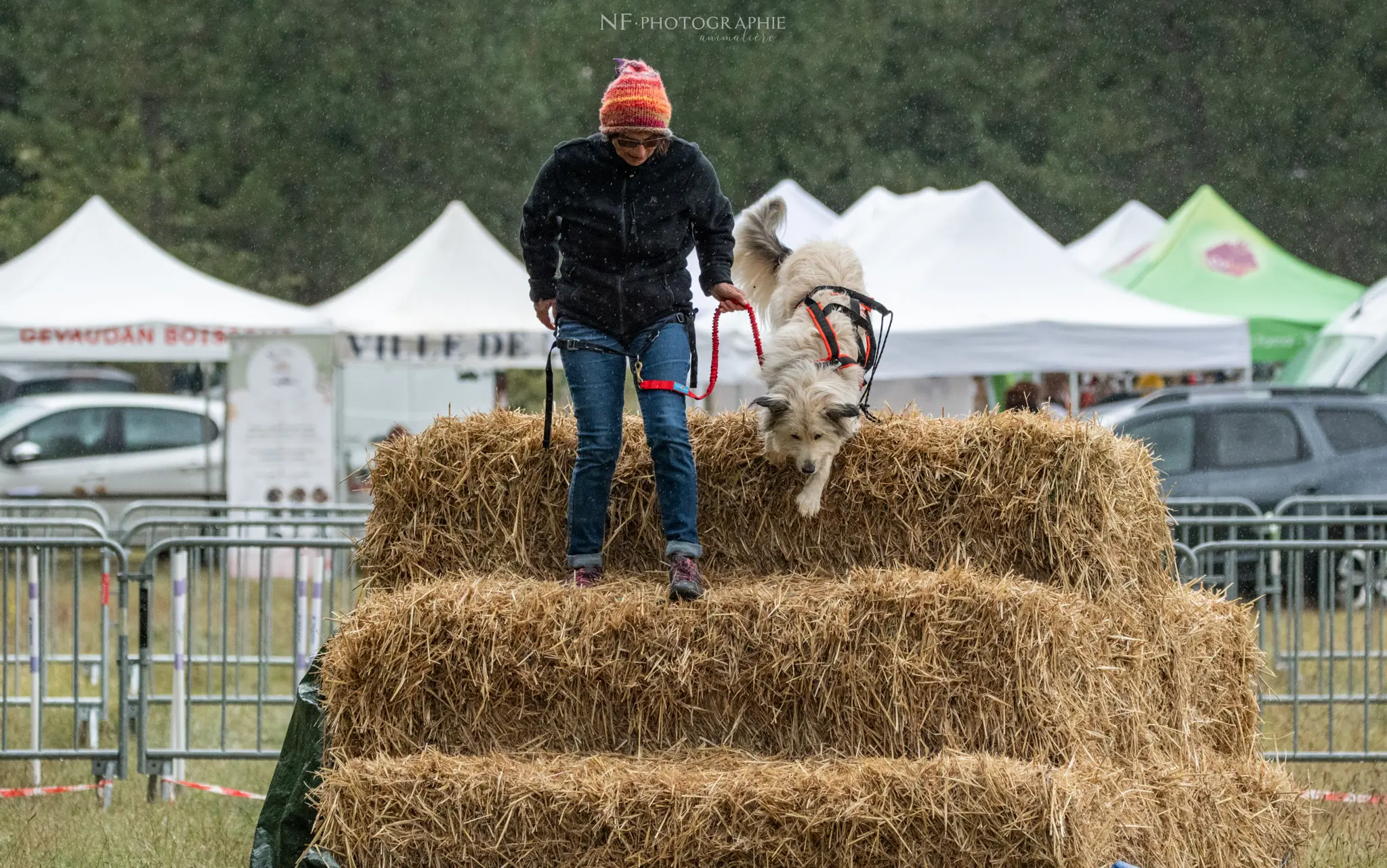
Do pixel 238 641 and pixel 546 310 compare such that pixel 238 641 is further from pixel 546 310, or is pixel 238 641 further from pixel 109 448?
pixel 109 448

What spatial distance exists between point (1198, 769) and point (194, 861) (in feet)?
11.8

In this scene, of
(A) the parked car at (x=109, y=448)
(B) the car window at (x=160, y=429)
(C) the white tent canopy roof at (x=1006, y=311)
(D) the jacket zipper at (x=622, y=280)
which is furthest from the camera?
(B) the car window at (x=160, y=429)

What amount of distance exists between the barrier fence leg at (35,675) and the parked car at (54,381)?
17.2 m

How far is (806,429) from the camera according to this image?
5.13 meters

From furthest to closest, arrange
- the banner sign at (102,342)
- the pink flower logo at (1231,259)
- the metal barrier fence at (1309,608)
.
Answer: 1. the pink flower logo at (1231,259)
2. the banner sign at (102,342)
3. the metal barrier fence at (1309,608)

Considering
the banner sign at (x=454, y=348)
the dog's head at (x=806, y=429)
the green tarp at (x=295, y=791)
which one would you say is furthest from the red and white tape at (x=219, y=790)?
the banner sign at (x=454, y=348)

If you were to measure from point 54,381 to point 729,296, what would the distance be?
21.1 m

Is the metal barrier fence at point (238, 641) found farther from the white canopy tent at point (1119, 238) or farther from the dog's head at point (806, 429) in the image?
the white canopy tent at point (1119, 238)

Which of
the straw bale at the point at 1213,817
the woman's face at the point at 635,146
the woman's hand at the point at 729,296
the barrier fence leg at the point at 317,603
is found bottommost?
the straw bale at the point at 1213,817

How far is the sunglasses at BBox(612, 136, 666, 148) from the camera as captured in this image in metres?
4.99

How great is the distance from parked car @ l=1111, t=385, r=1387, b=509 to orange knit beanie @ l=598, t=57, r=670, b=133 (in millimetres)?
8959

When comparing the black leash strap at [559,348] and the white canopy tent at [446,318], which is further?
the white canopy tent at [446,318]

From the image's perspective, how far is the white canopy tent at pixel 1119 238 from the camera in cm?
2405

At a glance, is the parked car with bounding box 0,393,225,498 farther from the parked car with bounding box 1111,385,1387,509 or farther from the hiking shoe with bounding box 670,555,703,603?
the hiking shoe with bounding box 670,555,703,603
